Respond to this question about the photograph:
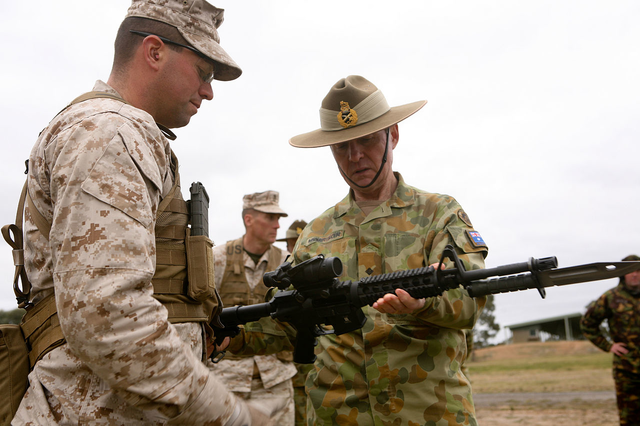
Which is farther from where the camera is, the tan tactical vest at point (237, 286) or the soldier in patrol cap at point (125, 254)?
the tan tactical vest at point (237, 286)

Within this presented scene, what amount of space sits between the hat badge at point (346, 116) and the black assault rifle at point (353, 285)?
1.11 m

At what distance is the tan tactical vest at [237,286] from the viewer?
261 inches

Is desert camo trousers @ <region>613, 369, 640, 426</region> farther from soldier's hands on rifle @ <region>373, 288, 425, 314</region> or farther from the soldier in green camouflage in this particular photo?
soldier's hands on rifle @ <region>373, 288, 425, 314</region>

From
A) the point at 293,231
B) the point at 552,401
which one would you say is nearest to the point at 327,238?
the point at 293,231

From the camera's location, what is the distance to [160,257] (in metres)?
2.05

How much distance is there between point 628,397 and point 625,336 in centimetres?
86

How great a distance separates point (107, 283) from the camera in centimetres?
159

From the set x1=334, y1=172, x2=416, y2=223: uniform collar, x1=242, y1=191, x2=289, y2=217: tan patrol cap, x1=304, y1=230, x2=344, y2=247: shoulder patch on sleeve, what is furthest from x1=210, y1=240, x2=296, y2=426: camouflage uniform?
x1=334, y1=172, x2=416, y2=223: uniform collar

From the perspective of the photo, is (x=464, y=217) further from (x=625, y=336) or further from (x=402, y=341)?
(x=625, y=336)

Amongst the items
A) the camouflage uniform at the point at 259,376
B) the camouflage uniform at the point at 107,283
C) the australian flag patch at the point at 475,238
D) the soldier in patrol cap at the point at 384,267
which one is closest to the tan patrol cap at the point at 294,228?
the camouflage uniform at the point at 259,376

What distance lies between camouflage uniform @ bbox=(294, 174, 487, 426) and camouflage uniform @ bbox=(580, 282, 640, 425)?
6.06m

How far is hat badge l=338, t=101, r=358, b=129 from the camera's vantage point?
3510 millimetres

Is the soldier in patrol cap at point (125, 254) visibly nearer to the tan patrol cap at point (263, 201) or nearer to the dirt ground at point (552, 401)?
the tan patrol cap at point (263, 201)

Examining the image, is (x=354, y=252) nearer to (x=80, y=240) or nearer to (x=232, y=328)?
(x=232, y=328)
